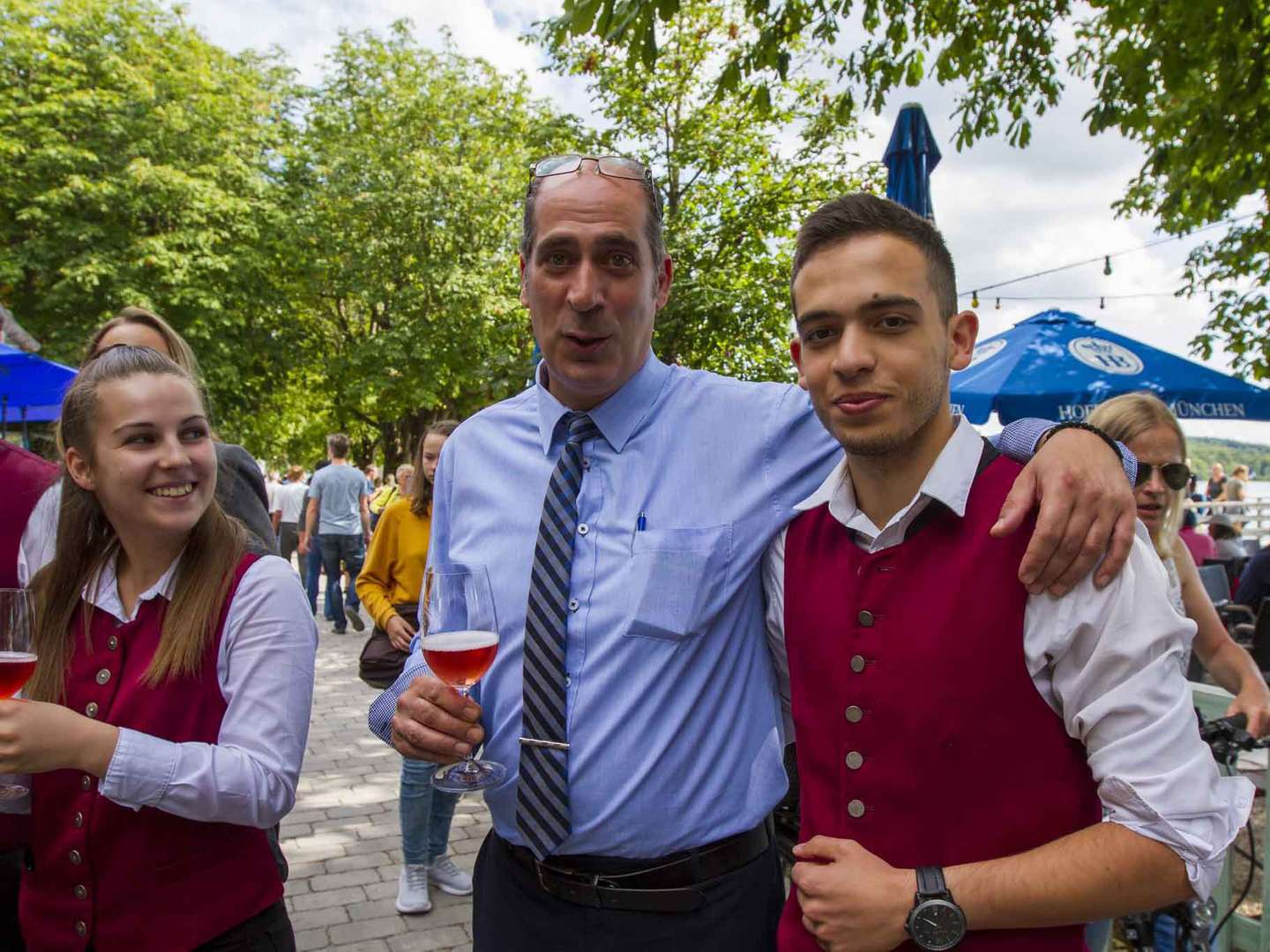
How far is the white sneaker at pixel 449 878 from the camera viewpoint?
4754mm

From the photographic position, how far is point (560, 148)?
36.1 feet

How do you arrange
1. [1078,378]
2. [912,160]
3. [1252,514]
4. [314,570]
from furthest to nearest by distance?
[1252,514], [314,570], [1078,378], [912,160]

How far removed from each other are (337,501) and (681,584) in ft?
35.2

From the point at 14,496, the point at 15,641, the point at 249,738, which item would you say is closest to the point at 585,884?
the point at 249,738

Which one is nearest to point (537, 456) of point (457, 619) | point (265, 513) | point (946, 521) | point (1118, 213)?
point (457, 619)

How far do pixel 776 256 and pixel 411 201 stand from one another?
15566mm

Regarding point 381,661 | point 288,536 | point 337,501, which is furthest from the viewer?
point 288,536

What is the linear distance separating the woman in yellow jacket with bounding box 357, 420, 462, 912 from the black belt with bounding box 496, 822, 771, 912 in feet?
8.50

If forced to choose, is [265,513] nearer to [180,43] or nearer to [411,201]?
[411,201]

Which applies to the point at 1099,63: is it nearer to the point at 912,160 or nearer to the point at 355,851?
the point at 912,160

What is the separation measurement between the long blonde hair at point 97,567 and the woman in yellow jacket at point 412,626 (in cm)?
219

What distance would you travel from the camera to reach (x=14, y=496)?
7.90 ft

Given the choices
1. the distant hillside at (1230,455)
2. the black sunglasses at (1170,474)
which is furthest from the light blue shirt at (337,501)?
the distant hillside at (1230,455)

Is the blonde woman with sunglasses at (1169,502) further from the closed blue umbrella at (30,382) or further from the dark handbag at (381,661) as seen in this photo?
the closed blue umbrella at (30,382)
